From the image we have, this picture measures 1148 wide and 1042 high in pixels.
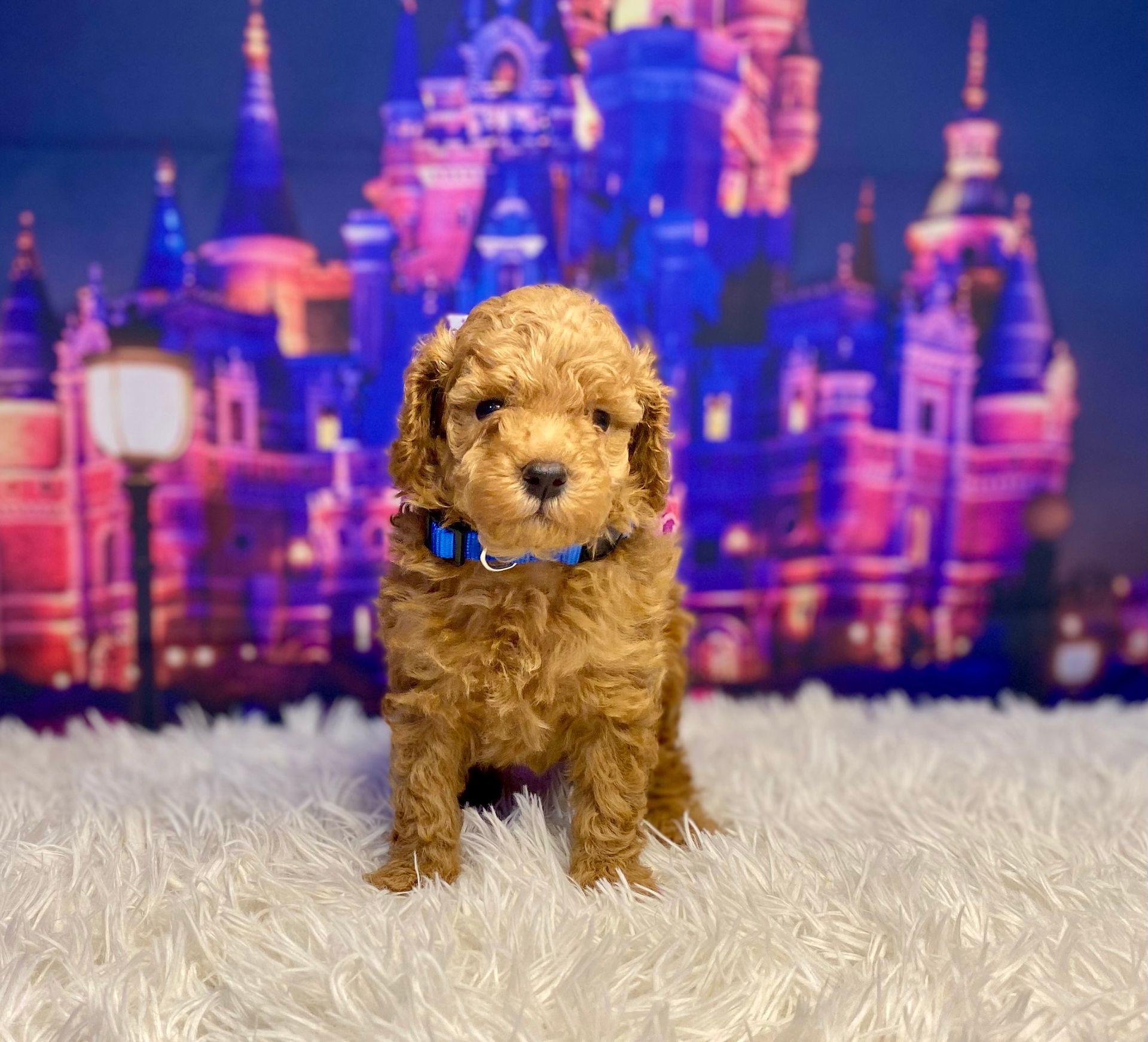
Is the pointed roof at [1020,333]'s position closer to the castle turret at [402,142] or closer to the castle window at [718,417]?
the castle window at [718,417]

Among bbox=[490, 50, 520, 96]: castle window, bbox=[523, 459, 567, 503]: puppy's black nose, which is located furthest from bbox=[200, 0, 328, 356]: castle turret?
bbox=[523, 459, 567, 503]: puppy's black nose

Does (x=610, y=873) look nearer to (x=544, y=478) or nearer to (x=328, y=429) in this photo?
(x=544, y=478)

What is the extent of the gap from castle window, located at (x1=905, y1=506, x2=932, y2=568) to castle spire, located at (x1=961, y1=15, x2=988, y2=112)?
48.8 inches

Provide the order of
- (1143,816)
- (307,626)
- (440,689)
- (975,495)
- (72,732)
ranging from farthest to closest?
(975,495) < (307,626) < (72,732) < (1143,816) < (440,689)

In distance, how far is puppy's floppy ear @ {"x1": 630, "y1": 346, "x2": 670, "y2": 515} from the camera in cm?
145

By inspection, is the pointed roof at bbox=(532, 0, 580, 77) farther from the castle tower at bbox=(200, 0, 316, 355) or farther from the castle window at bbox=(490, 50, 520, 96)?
Answer: the castle tower at bbox=(200, 0, 316, 355)

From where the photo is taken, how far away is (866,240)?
2.62 metres

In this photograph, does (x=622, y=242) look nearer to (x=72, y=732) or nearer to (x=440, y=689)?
(x=440, y=689)

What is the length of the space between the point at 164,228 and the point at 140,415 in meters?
0.54

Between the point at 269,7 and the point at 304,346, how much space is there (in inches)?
37.0

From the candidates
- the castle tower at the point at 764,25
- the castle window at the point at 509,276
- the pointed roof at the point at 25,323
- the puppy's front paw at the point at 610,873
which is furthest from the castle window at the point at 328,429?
the castle tower at the point at 764,25

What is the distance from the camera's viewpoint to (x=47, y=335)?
243 centimetres

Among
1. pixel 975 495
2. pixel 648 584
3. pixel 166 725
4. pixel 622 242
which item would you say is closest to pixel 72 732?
pixel 166 725

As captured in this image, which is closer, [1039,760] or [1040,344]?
[1039,760]
